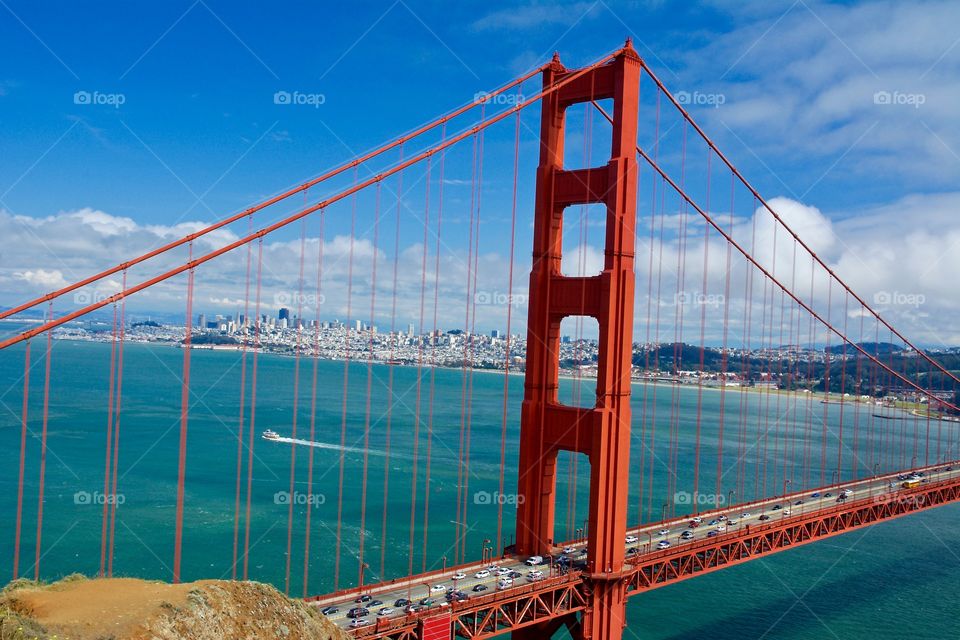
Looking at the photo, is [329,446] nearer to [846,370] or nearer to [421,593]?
[421,593]

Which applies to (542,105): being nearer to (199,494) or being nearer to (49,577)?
(49,577)

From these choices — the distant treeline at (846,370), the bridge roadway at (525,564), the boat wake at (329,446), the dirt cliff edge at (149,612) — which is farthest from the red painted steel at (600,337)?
the distant treeline at (846,370)

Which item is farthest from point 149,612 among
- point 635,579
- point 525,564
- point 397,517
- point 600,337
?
point 397,517

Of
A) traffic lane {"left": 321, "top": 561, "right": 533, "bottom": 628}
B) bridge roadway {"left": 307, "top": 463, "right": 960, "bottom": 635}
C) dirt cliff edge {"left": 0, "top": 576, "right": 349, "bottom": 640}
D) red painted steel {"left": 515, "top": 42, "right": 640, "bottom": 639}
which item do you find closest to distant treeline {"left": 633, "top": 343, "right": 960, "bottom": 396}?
bridge roadway {"left": 307, "top": 463, "right": 960, "bottom": 635}

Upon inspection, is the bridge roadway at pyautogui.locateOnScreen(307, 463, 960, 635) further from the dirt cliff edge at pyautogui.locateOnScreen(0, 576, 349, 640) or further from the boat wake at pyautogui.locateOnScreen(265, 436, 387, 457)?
the boat wake at pyautogui.locateOnScreen(265, 436, 387, 457)

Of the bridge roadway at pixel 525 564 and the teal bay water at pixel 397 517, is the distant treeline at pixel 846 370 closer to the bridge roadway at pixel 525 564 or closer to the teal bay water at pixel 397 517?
the teal bay water at pixel 397 517

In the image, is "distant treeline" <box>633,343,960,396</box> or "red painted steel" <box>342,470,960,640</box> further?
"distant treeline" <box>633,343,960,396</box>
